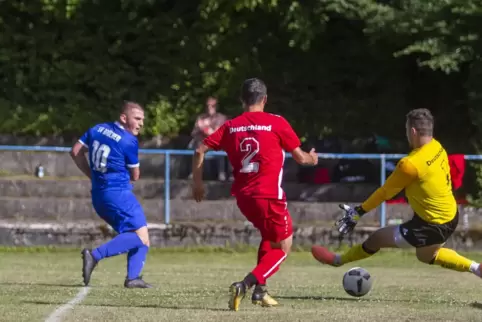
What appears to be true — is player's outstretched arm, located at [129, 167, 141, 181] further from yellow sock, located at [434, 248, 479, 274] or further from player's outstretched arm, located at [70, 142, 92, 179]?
yellow sock, located at [434, 248, 479, 274]

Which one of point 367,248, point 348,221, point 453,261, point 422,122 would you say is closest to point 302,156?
point 348,221

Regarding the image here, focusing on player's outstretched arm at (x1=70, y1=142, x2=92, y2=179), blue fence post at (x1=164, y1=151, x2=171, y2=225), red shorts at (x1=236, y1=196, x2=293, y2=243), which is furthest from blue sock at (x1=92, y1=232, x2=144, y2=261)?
blue fence post at (x1=164, y1=151, x2=171, y2=225)

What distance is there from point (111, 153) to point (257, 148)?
→ 254 cm

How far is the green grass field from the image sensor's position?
8797 millimetres

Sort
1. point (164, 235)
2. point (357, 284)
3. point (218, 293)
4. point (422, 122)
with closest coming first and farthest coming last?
point (422, 122), point (357, 284), point (218, 293), point (164, 235)

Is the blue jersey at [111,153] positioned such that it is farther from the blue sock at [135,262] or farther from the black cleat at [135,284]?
the black cleat at [135,284]

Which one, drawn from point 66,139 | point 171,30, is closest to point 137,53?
point 171,30

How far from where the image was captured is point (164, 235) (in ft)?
61.4

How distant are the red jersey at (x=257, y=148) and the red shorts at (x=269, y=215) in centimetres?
5

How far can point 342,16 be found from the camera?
69.9 ft

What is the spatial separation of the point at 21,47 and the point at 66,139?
2.36m

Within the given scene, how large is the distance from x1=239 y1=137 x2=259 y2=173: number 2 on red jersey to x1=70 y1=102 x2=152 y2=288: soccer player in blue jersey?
A: 234 centimetres

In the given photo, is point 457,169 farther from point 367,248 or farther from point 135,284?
point 135,284

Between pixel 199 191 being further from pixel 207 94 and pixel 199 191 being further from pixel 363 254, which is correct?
pixel 207 94
